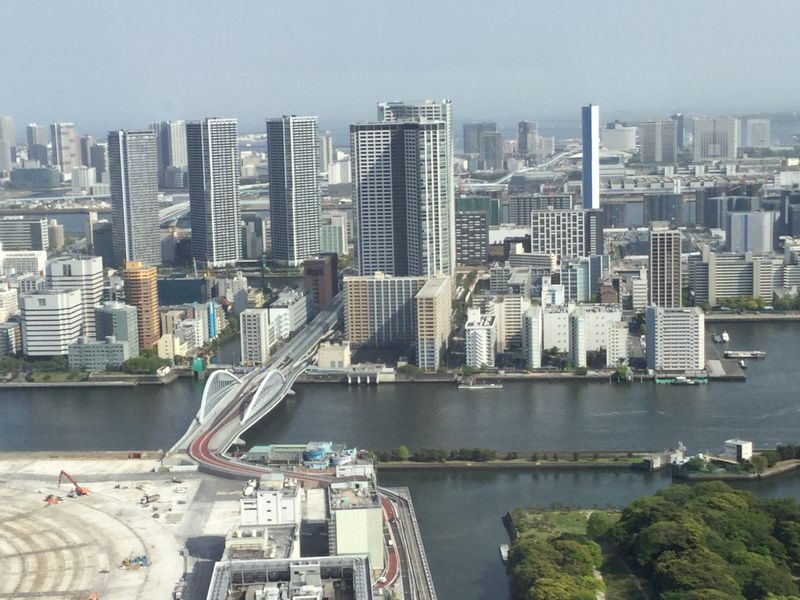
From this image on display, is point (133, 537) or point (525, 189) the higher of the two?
point (525, 189)

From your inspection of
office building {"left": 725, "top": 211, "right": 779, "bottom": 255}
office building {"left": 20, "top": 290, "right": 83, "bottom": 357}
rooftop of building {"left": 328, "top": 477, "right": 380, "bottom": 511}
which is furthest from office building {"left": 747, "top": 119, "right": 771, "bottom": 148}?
rooftop of building {"left": 328, "top": 477, "right": 380, "bottom": 511}

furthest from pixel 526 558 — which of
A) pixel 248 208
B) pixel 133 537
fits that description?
pixel 248 208

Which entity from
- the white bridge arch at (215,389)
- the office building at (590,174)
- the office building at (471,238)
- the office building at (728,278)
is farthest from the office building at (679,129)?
the white bridge arch at (215,389)

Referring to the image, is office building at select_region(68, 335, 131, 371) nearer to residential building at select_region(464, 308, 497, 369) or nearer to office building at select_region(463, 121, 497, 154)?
residential building at select_region(464, 308, 497, 369)

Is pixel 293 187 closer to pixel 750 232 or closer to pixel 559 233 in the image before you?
pixel 559 233

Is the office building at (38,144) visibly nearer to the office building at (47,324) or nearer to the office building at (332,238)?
the office building at (332,238)

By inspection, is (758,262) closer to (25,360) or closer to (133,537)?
(25,360)

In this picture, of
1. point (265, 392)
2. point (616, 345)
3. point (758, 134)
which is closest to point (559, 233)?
point (616, 345)

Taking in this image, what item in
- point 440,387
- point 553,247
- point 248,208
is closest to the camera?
point 440,387
